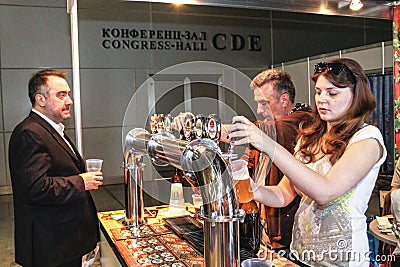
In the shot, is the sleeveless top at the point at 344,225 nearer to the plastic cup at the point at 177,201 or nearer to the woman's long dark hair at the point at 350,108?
the woman's long dark hair at the point at 350,108

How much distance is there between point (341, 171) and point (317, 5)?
215cm

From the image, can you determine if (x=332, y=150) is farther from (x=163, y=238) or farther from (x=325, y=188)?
(x=163, y=238)

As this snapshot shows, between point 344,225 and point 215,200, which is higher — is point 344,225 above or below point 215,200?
below

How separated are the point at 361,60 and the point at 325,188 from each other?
15.5 feet

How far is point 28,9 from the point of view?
21.4 feet

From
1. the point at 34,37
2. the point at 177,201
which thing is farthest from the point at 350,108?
the point at 34,37

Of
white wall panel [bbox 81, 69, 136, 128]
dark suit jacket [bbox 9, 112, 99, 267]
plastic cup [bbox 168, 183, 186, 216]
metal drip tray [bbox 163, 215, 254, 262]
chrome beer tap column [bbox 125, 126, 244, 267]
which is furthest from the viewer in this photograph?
white wall panel [bbox 81, 69, 136, 128]

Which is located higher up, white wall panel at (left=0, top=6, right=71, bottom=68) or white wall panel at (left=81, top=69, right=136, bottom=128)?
white wall panel at (left=0, top=6, right=71, bottom=68)

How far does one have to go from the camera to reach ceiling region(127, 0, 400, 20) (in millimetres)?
2936

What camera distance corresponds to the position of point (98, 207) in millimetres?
5773

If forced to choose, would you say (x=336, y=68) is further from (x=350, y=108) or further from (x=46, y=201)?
(x=46, y=201)

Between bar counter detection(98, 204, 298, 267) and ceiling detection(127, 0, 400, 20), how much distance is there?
4.93ft

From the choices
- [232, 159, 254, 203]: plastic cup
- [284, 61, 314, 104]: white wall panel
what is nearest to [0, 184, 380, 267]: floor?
[284, 61, 314, 104]: white wall panel

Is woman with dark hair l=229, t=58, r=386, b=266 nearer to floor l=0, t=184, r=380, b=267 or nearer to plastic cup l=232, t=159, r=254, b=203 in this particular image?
plastic cup l=232, t=159, r=254, b=203
